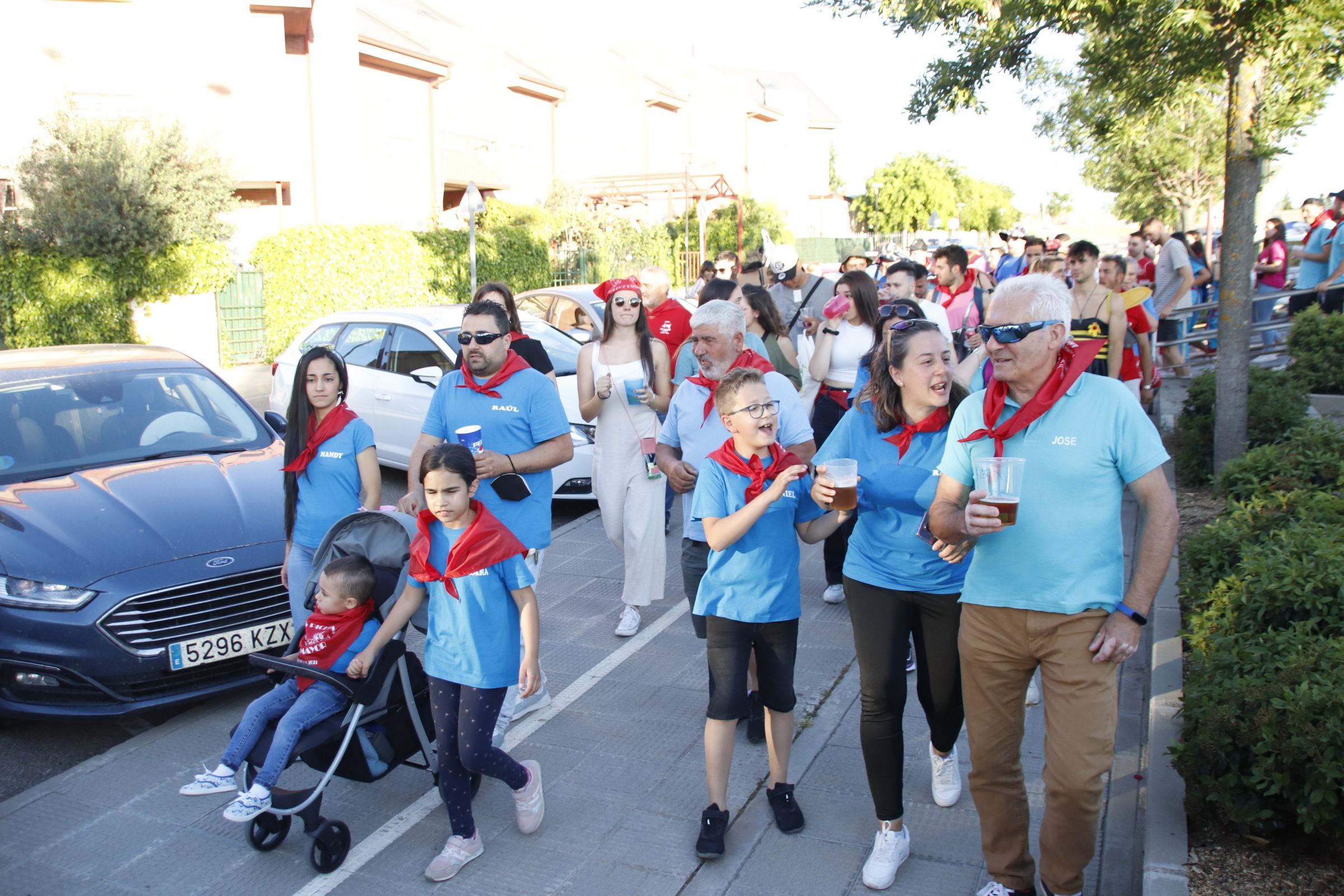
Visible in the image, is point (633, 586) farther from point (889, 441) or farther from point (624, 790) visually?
point (889, 441)

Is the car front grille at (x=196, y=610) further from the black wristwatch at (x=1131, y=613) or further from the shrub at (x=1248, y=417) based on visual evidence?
the shrub at (x=1248, y=417)

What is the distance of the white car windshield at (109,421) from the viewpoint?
19.4 feet

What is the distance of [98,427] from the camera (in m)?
6.18

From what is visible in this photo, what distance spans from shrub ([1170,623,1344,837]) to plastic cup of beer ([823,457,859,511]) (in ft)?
4.60

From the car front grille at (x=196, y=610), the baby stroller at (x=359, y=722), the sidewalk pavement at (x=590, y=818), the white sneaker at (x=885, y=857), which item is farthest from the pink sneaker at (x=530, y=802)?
the car front grille at (x=196, y=610)

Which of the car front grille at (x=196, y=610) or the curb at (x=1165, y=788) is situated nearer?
the curb at (x=1165, y=788)

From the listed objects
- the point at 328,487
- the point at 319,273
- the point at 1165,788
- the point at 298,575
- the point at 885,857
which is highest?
the point at 319,273

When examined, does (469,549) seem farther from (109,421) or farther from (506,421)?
(109,421)

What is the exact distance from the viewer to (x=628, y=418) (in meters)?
6.06

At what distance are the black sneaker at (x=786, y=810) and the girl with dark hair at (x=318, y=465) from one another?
2225mm

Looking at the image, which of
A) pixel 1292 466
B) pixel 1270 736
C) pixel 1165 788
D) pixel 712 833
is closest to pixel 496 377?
pixel 712 833

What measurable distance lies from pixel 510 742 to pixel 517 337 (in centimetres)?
223

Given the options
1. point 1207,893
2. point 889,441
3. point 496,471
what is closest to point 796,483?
point 889,441

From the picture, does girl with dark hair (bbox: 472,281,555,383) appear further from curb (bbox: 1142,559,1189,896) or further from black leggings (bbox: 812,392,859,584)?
curb (bbox: 1142,559,1189,896)
